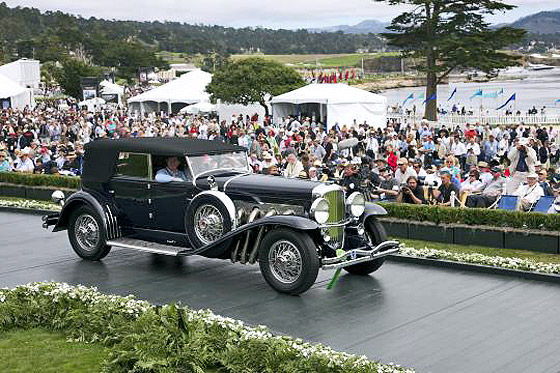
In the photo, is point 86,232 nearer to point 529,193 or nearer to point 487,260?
point 487,260

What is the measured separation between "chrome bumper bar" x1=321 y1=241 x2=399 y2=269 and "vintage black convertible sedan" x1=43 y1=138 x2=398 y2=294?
0.01m

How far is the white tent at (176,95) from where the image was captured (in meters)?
42.6

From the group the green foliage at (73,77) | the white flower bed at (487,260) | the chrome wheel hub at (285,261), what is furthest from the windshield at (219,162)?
the green foliage at (73,77)

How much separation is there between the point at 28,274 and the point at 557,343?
7430 mm

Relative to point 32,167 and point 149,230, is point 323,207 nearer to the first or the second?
point 149,230

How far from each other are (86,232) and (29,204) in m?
6.38

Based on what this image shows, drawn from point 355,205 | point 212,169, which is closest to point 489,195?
point 355,205

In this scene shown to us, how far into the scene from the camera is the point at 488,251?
12656mm

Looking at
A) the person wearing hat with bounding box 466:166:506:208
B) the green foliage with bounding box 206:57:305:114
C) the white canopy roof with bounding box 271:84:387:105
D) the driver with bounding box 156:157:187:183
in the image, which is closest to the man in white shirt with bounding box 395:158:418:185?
the person wearing hat with bounding box 466:166:506:208

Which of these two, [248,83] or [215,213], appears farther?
[248,83]

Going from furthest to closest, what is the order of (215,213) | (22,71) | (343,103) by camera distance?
(22,71), (343,103), (215,213)

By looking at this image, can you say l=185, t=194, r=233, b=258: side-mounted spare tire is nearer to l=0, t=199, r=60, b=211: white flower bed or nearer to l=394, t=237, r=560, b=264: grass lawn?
l=394, t=237, r=560, b=264: grass lawn

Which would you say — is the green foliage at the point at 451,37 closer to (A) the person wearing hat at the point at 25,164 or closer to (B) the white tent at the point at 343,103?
(B) the white tent at the point at 343,103

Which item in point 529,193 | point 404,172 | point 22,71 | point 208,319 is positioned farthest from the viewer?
point 22,71
